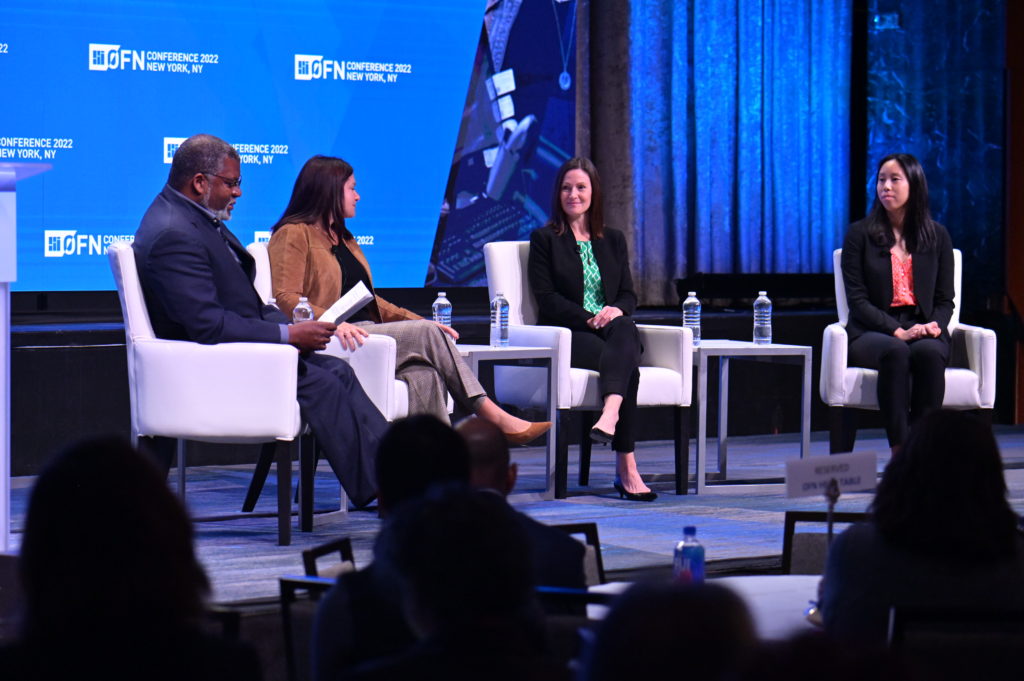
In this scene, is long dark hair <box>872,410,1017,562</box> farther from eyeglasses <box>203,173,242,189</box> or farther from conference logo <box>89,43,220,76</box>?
conference logo <box>89,43,220,76</box>

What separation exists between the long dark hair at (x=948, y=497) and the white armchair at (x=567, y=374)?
124 inches

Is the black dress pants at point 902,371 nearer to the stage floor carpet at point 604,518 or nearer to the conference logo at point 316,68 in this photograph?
the stage floor carpet at point 604,518

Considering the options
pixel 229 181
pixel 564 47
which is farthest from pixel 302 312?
pixel 564 47

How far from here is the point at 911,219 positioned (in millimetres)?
5777

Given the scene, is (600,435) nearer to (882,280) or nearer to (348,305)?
(348,305)

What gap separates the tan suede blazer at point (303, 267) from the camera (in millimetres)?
4793

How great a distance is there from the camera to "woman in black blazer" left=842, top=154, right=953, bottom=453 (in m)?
5.52

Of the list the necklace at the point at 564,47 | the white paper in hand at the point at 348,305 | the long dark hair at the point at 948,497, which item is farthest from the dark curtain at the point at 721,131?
the long dark hair at the point at 948,497

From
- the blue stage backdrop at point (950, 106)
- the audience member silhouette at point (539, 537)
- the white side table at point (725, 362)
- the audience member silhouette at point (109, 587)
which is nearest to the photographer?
the audience member silhouette at point (109, 587)

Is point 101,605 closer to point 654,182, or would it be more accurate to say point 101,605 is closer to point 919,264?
point 919,264

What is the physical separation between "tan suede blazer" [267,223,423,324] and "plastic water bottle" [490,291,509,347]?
719mm

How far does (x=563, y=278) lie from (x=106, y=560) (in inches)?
166

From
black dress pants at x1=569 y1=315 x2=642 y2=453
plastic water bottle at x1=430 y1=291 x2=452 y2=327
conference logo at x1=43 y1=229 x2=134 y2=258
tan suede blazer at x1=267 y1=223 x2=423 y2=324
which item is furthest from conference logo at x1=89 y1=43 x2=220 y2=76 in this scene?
black dress pants at x1=569 y1=315 x2=642 y2=453

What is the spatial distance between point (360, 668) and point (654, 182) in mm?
5956
